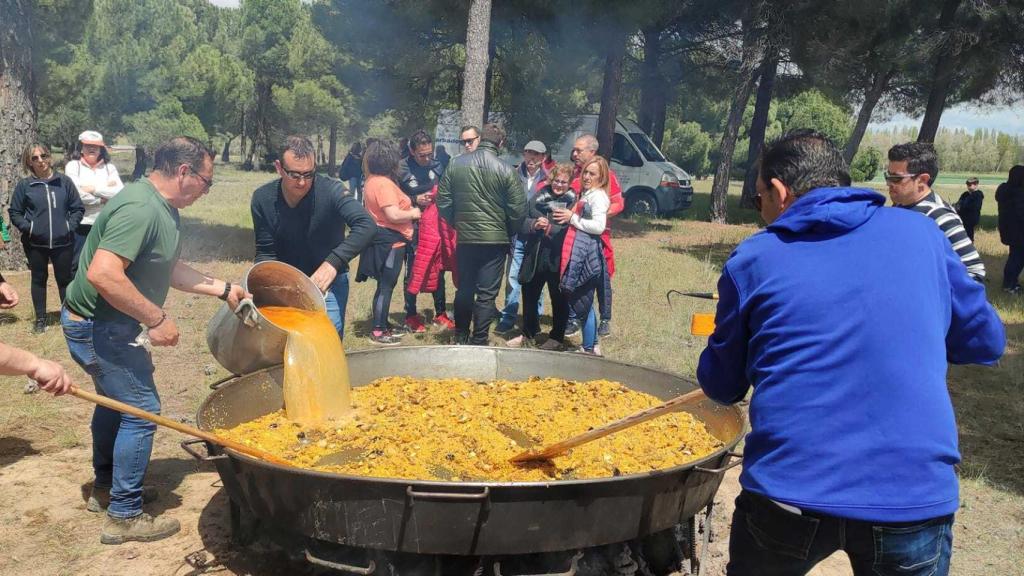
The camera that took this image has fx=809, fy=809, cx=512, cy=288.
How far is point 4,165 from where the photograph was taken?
31.8 ft

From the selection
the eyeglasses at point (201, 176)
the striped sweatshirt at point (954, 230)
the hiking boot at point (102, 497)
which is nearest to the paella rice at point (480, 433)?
the hiking boot at point (102, 497)

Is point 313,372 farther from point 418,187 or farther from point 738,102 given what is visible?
point 738,102

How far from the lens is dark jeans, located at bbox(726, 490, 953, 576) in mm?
2035

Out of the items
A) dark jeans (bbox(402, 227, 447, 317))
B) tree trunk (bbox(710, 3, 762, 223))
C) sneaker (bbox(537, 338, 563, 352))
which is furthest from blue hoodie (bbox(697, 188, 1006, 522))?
tree trunk (bbox(710, 3, 762, 223))

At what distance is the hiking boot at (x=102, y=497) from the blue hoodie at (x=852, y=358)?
3.42 metres

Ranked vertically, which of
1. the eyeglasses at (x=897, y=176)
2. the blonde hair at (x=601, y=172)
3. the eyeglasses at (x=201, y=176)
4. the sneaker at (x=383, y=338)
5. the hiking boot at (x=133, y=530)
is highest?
the eyeglasses at (x=897, y=176)

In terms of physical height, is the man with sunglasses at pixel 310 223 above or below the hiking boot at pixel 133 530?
above

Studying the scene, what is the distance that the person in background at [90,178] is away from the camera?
7.29m

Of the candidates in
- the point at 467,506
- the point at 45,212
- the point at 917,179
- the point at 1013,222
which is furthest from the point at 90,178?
the point at 1013,222

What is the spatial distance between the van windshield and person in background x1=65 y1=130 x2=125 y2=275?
44.0 ft

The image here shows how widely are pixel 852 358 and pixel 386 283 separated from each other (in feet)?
18.6

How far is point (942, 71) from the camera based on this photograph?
1548cm

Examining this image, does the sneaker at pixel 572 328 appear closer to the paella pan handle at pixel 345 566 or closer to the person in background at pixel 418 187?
the person in background at pixel 418 187

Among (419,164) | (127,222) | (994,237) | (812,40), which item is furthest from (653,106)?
(127,222)
